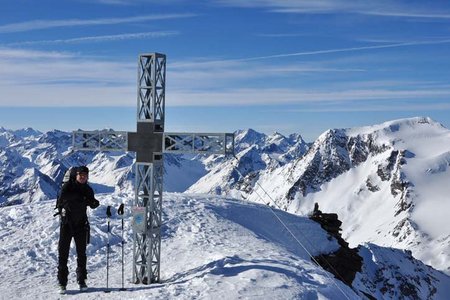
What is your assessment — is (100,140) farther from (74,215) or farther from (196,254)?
(196,254)

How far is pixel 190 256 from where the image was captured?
73.7 ft

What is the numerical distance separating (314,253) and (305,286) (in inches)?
657

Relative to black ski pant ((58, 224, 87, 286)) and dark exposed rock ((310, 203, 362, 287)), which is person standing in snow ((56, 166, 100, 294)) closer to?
black ski pant ((58, 224, 87, 286))

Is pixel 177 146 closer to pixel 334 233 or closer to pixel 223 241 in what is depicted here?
pixel 223 241

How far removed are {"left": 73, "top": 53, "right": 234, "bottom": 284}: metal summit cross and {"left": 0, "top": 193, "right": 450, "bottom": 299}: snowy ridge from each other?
48.0 inches

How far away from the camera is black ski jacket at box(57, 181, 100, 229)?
1741 centimetres

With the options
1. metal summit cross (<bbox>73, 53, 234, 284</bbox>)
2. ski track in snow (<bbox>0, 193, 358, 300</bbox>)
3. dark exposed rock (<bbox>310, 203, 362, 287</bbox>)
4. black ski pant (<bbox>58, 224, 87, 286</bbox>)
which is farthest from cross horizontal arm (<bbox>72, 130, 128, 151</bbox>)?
dark exposed rock (<bbox>310, 203, 362, 287</bbox>)

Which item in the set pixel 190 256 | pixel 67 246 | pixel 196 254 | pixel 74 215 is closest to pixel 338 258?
pixel 196 254

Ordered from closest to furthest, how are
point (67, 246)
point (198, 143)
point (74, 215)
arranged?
point (74, 215) < point (67, 246) < point (198, 143)

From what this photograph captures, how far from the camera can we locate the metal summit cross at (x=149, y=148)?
739 inches

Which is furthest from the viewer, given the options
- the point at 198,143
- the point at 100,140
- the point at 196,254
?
the point at 196,254

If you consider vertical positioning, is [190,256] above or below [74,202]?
below

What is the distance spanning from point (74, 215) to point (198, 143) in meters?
4.48

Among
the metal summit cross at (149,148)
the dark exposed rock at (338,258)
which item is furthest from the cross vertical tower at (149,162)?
the dark exposed rock at (338,258)
